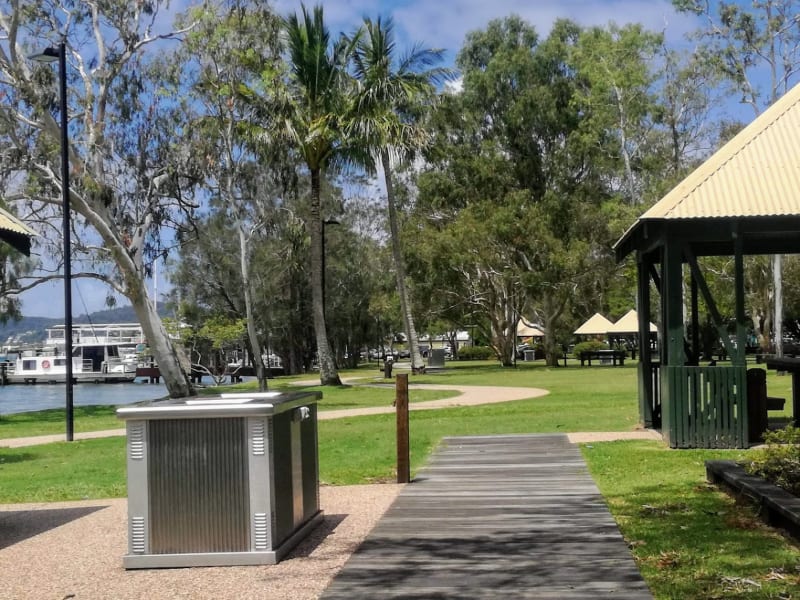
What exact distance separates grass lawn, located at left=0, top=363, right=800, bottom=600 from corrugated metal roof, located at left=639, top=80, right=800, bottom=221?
3006 mm

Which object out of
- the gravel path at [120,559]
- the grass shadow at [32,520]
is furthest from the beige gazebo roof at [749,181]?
the grass shadow at [32,520]

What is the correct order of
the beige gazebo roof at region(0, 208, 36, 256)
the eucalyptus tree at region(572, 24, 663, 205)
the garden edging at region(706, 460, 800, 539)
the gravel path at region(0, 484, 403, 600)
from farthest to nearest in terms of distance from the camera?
the eucalyptus tree at region(572, 24, 663, 205) < the beige gazebo roof at region(0, 208, 36, 256) < the garden edging at region(706, 460, 800, 539) < the gravel path at region(0, 484, 403, 600)

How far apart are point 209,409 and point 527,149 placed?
156 ft

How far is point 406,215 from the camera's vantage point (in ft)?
179

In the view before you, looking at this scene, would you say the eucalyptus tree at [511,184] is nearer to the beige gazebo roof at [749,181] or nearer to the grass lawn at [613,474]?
the grass lawn at [613,474]

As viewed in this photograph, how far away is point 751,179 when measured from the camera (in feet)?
43.8

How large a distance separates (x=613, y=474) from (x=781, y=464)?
229 centimetres

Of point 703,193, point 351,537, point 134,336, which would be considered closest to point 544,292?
point 703,193

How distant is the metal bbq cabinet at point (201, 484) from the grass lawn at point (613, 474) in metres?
2.52

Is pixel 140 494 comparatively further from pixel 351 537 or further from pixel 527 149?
pixel 527 149

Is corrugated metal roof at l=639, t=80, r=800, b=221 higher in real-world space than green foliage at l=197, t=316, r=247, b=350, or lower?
higher

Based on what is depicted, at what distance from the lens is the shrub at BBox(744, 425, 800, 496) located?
838cm

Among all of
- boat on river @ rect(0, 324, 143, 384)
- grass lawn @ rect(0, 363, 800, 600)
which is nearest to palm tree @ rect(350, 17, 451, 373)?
grass lawn @ rect(0, 363, 800, 600)

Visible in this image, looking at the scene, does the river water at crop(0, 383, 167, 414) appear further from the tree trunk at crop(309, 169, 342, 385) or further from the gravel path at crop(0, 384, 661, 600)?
the gravel path at crop(0, 384, 661, 600)
